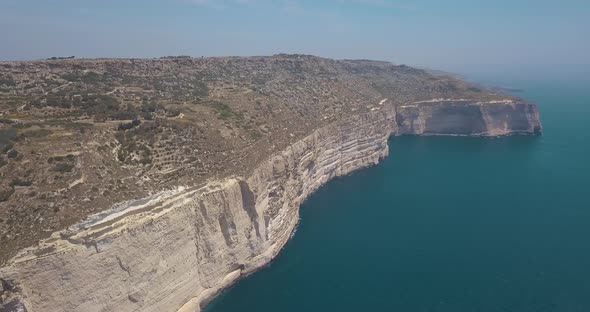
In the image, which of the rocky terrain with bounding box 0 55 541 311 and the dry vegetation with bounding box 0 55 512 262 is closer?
the rocky terrain with bounding box 0 55 541 311

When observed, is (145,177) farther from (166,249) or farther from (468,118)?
(468,118)

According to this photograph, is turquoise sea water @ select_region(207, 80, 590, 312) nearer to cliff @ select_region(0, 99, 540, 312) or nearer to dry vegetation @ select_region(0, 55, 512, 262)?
cliff @ select_region(0, 99, 540, 312)

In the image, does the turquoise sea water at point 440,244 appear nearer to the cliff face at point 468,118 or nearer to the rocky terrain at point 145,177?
the rocky terrain at point 145,177

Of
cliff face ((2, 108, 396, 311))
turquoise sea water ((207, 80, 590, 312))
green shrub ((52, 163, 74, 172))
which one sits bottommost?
turquoise sea water ((207, 80, 590, 312))

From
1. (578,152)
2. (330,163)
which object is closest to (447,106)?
(578,152)

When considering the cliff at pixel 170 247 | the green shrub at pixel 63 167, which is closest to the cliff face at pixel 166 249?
the cliff at pixel 170 247

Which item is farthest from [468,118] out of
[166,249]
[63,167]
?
[63,167]

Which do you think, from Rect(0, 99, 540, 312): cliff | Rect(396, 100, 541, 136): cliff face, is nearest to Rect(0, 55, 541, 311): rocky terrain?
Rect(0, 99, 540, 312): cliff
